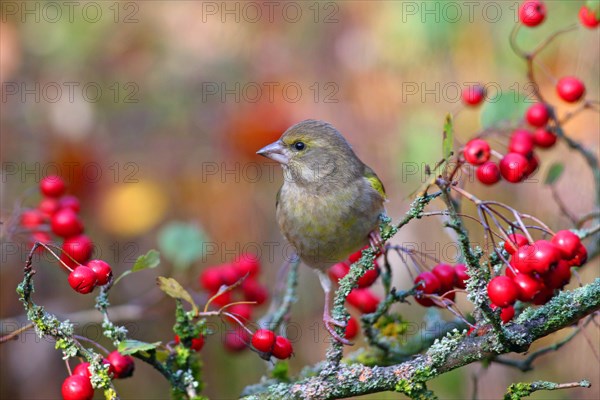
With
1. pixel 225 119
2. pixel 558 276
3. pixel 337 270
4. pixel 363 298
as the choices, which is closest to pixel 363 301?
pixel 363 298

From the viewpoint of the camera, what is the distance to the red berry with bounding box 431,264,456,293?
8.68 feet

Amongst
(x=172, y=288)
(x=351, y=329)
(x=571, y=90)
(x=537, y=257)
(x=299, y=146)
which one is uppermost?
(x=571, y=90)

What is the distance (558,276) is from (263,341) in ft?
3.09

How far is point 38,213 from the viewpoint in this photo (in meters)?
3.11

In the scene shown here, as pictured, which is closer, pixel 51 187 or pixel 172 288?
pixel 172 288

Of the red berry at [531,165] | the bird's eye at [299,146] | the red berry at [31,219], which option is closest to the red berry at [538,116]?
the red berry at [531,165]

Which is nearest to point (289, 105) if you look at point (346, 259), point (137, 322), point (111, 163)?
point (111, 163)

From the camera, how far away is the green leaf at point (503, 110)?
3.24 meters

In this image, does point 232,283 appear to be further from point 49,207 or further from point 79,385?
point 79,385

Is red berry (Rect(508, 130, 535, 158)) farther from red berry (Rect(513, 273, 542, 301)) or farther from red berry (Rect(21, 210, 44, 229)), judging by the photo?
red berry (Rect(21, 210, 44, 229))

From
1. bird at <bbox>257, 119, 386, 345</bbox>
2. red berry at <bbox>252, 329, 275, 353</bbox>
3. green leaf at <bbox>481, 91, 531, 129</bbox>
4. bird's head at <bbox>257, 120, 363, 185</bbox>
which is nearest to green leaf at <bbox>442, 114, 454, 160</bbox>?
red berry at <bbox>252, 329, 275, 353</bbox>

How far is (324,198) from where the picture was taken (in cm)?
344

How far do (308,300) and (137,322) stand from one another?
1211 mm

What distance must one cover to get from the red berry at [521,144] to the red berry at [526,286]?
80 centimetres
